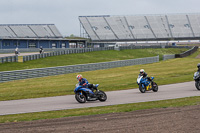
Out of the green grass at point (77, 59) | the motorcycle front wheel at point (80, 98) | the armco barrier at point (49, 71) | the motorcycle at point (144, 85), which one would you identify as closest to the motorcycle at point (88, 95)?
the motorcycle front wheel at point (80, 98)

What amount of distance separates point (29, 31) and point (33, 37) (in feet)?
22.8

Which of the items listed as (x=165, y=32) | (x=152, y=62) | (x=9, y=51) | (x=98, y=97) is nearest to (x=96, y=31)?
(x=165, y=32)

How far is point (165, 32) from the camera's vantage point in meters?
116

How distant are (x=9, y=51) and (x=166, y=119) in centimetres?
6451

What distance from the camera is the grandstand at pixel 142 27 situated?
11388cm

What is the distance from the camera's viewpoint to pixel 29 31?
10819 cm

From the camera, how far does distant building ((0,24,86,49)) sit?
281 ft

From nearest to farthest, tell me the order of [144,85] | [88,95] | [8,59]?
[88,95] < [144,85] < [8,59]

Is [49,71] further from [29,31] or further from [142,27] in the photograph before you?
[142,27]

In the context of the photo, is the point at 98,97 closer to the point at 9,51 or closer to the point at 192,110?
the point at 192,110

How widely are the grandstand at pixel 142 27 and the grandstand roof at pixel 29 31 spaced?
34.2ft

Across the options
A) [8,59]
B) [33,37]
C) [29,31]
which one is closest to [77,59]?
[8,59]

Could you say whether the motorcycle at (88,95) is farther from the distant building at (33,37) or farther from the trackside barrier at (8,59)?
the distant building at (33,37)

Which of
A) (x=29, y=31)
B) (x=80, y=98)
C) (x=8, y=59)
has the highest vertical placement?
(x=29, y=31)
